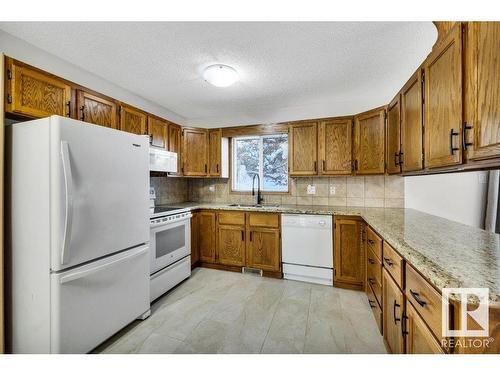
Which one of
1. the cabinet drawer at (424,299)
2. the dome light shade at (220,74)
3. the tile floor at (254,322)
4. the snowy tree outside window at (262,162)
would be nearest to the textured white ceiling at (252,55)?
the dome light shade at (220,74)

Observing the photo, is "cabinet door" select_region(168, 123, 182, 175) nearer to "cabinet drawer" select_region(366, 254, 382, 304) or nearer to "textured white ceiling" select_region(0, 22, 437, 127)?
"textured white ceiling" select_region(0, 22, 437, 127)

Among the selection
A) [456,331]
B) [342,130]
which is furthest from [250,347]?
[342,130]

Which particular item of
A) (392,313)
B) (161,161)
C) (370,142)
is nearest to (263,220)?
(161,161)

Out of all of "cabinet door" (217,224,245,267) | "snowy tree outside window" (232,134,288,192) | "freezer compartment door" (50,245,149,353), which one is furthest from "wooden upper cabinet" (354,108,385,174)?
"freezer compartment door" (50,245,149,353)

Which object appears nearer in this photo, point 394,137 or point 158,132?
point 394,137

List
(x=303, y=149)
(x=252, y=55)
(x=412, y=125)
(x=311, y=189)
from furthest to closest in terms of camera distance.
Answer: (x=311, y=189) → (x=303, y=149) → (x=252, y=55) → (x=412, y=125)

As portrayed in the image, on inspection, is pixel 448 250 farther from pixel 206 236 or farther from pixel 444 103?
pixel 206 236

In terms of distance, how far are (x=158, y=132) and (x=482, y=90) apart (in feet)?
9.59

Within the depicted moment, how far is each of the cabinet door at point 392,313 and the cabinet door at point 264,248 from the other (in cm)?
142

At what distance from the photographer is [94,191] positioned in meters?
1.57

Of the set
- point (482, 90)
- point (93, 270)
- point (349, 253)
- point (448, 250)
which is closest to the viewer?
point (482, 90)

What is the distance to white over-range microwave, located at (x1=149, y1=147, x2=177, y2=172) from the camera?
254 cm

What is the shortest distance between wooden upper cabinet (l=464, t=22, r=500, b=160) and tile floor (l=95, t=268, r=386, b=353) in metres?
1.54

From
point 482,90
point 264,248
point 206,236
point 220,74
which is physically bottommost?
point 264,248
